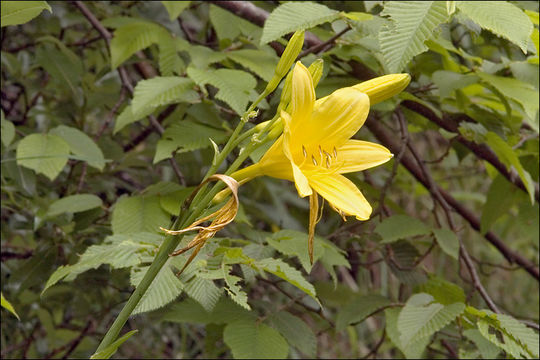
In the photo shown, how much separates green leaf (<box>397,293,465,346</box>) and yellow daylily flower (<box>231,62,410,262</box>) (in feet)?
2.04

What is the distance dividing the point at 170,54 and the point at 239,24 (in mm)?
204

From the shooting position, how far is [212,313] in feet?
5.31

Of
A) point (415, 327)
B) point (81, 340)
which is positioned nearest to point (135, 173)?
point (81, 340)

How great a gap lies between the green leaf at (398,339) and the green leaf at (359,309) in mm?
74

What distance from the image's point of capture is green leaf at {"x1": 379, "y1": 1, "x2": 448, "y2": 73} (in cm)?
122

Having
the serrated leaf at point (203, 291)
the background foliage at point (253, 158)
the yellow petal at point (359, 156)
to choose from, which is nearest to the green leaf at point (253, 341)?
the background foliage at point (253, 158)

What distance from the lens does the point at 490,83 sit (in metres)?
1.53

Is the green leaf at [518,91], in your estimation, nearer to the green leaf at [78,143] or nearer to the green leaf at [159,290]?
the green leaf at [159,290]

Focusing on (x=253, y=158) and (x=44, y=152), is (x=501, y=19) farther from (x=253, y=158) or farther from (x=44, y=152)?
(x=44, y=152)

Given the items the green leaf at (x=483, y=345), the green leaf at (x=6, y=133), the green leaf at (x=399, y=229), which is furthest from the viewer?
the green leaf at (x=399, y=229)

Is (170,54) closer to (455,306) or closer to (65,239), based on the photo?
(65,239)

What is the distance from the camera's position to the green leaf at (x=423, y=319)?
1384 mm

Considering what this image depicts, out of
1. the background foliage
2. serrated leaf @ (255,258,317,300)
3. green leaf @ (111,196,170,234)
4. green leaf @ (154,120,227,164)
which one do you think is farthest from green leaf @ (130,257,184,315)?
green leaf @ (154,120,227,164)

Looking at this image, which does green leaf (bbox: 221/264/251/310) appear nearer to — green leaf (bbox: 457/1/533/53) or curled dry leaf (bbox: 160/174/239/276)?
curled dry leaf (bbox: 160/174/239/276)
